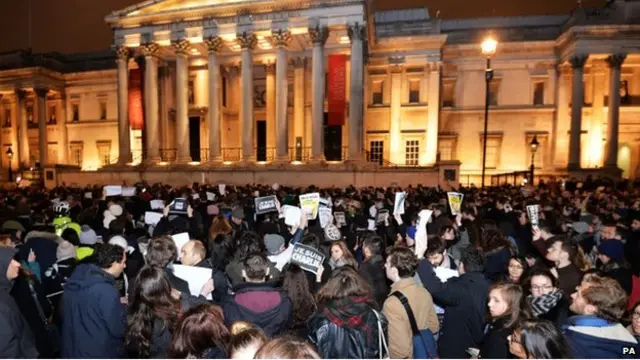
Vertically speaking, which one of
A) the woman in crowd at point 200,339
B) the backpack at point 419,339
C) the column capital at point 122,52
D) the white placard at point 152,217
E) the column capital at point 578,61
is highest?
the column capital at point 122,52

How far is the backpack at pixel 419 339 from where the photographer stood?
3.91 meters

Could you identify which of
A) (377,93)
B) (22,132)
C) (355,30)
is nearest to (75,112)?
(22,132)

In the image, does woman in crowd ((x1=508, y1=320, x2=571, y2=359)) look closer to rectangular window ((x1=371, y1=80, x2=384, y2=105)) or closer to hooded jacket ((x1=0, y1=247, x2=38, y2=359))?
hooded jacket ((x1=0, y1=247, x2=38, y2=359))

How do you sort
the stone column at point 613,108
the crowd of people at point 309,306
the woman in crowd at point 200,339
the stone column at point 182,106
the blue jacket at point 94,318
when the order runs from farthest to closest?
1. the stone column at point 613,108
2. the stone column at point 182,106
3. the blue jacket at point 94,318
4. the crowd of people at point 309,306
5. the woman in crowd at point 200,339

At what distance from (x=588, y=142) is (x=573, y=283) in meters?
37.6

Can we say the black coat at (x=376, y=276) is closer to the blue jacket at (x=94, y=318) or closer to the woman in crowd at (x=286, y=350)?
the blue jacket at (x=94, y=318)

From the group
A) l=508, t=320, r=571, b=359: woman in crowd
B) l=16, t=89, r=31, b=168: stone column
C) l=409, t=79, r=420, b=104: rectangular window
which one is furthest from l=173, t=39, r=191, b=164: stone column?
l=508, t=320, r=571, b=359: woman in crowd

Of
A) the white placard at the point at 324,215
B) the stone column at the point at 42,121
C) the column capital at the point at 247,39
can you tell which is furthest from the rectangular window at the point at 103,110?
the white placard at the point at 324,215

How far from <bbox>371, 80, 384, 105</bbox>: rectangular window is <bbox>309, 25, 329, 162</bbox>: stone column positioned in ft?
34.4

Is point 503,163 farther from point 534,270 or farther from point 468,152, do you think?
point 534,270

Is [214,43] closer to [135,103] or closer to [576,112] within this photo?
[135,103]

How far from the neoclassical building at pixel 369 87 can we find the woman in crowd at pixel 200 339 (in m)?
25.4

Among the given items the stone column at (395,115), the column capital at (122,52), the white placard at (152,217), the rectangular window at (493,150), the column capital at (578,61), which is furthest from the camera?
the rectangular window at (493,150)

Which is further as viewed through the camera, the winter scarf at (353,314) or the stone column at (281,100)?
the stone column at (281,100)
